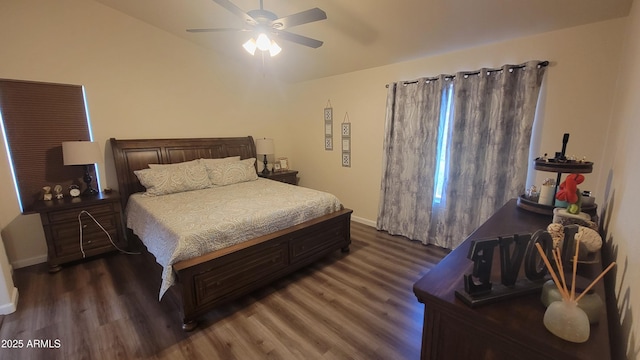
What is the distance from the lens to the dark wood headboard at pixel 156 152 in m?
3.25

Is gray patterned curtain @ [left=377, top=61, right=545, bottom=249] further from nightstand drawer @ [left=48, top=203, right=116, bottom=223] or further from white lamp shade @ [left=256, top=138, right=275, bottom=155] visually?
nightstand drawer @ [left=48, top=203, right=116, bottom=223]

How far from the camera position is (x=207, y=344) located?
180cm

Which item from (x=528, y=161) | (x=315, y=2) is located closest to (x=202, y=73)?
(x=315, y=2)

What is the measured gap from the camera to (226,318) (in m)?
2.06

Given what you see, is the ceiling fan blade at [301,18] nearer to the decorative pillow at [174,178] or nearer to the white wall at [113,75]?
the decorative pillow at [174,178]

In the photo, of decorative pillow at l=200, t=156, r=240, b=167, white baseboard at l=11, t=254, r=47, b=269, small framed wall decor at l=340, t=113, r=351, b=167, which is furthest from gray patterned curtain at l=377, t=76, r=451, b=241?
white baseboard at l=11, t=254, r=47, b=269

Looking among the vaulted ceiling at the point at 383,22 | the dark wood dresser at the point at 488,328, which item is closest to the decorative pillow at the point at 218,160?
the vaulted ceiling at the point at 383,22

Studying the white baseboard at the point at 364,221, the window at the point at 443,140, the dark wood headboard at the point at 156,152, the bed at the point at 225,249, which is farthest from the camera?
the white baseboard at the point at 364,221

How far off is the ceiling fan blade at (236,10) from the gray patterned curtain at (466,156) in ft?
6.56

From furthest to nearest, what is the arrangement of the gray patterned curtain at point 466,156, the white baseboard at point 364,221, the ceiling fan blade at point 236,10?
the white baseboard at point 364,221 < the gray patterned curtain at point 466,156 < the ceiling fan blade at point 236,10

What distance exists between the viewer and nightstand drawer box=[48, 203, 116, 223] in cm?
264

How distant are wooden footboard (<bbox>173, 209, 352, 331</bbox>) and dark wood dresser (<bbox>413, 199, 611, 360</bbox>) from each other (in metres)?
1.60

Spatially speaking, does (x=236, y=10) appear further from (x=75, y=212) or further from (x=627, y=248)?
(x=75, y=212)

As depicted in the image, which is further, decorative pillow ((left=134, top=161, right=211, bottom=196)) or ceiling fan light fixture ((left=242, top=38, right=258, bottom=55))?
decorative pillow ((left=134, top=161, right=211, bottom=196))
